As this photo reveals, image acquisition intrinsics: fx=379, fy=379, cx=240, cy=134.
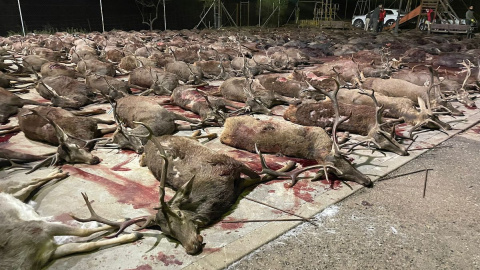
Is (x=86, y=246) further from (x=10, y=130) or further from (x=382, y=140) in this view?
(x=382, y=140)

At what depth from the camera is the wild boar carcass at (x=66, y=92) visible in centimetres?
703

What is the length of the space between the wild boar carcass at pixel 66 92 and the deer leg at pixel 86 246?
15.4ft

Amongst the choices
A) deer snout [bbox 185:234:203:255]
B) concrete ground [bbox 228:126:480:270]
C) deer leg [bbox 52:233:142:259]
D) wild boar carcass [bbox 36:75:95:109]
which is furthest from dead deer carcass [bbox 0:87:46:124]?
concrete ground [bbox 228:126:480:270]

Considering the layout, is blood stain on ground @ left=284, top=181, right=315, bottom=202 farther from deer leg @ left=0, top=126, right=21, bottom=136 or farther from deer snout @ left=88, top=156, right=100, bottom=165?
deer leg @ left=0, top=126, right=21, bottom=136

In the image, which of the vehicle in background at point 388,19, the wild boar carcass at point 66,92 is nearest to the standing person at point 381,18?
the vehicle in background at point 388,19

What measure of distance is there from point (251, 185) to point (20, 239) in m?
2.17

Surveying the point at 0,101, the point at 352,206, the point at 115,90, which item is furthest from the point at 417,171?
the point at 0,101

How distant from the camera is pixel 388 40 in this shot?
16969 millimetres

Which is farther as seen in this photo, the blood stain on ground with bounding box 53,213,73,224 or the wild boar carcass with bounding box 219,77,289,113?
the wild boar carcass with bounding box 219,77,289,113

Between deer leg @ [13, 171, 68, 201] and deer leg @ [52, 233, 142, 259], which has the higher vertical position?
deer leg @ [13, 171, 68, 201]

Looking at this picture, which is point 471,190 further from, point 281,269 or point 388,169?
point 281,269

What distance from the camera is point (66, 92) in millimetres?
7391

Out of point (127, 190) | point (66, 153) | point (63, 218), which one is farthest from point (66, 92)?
point (63, 218)

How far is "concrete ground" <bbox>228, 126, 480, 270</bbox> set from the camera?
288 cm
